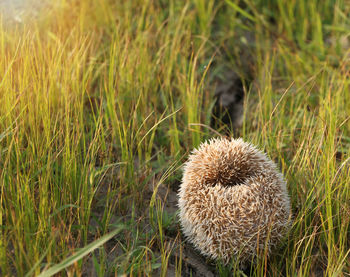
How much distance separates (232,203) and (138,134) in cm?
104

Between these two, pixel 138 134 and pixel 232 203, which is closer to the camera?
pixel 232 203

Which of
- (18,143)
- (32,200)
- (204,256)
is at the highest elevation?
(18,143)

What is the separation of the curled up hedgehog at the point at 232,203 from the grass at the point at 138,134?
0.13 metres

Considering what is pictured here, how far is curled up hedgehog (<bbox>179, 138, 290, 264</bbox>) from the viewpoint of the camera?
2371 millimetres

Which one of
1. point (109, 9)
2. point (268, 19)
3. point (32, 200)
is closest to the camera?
point (32, 200)

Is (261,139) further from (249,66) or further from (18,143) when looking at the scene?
(18,143)

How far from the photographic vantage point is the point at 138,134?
10.3ft

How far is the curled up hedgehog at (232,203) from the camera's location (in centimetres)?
237

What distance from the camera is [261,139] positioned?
346 cm

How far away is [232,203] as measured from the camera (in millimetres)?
2367

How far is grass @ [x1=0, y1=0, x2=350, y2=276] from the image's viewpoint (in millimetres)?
2389

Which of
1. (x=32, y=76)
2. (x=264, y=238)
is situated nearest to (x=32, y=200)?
(x=32, y=76)

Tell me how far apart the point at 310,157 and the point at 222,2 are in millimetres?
2500

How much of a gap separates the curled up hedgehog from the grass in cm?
13
